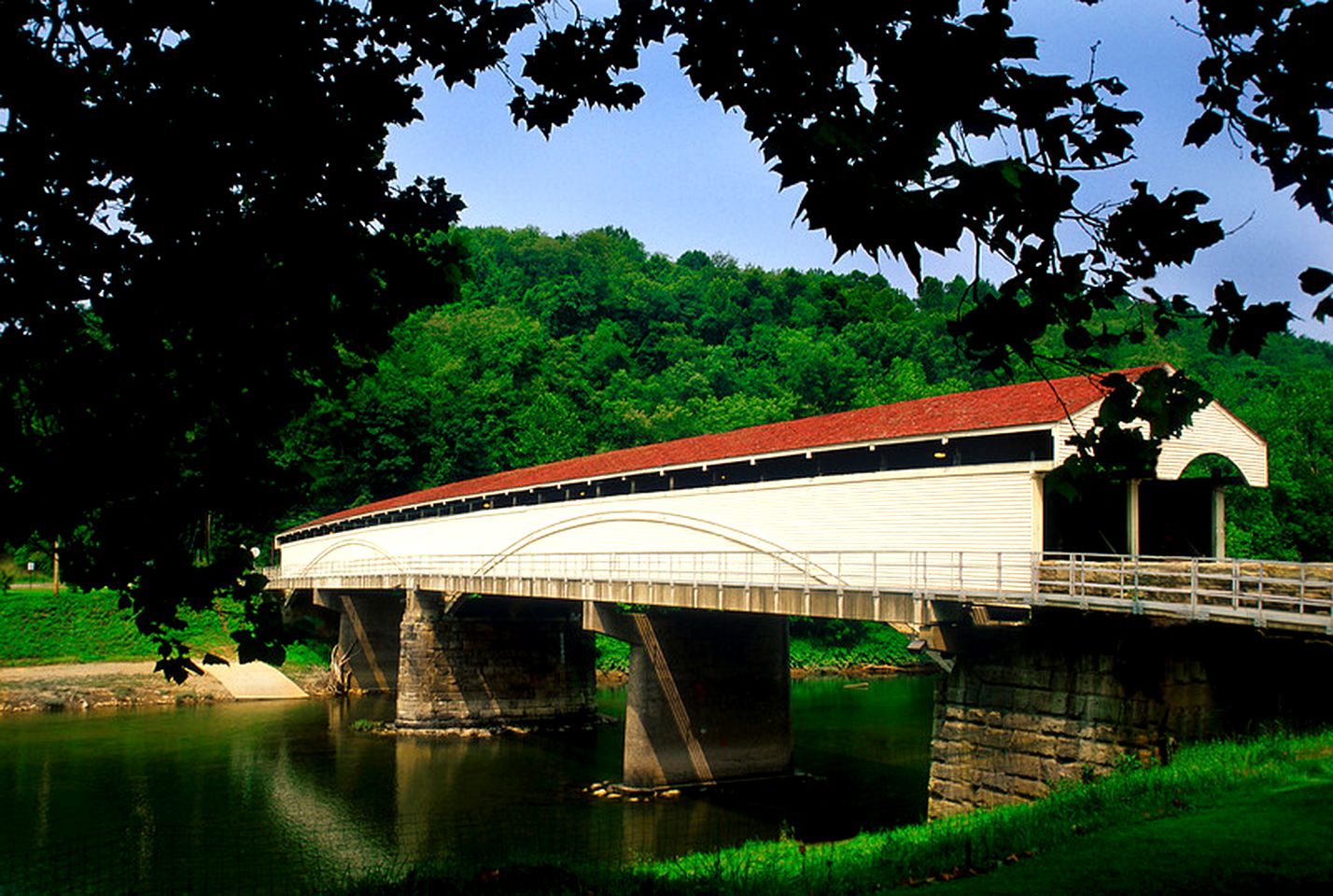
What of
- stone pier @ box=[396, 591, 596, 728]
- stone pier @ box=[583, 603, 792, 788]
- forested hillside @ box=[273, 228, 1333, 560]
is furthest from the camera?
forested hillside @ box=[273, 228, 1333, 560]

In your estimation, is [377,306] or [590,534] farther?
[590,534]

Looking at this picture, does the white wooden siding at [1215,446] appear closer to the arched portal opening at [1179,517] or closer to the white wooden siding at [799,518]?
the arched portal opening at [1179,517]

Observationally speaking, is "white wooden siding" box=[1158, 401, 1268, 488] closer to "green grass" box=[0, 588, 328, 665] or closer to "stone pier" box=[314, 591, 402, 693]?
"stone pier" box=[314, 591, 402, 693]

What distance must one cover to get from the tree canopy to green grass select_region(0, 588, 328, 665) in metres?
38.0

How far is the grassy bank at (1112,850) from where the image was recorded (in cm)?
849

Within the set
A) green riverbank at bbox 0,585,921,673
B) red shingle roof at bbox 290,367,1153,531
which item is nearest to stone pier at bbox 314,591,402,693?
green riverbank at bbox 0,585,921,673

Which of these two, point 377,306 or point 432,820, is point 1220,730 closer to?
point 377,306

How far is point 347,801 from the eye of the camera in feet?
82.2

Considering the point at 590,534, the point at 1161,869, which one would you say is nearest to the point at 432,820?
the point at 590,534

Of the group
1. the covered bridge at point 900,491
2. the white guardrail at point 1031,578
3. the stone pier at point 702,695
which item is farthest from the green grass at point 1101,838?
the stone pier at point 702,695

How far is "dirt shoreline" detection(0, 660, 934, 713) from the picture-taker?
38844mm

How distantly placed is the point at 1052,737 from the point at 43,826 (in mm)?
18542

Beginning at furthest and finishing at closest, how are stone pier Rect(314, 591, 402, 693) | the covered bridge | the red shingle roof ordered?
stone pier Rect(314, 591, 402, 693) → the red shingle roof → the covered bridge

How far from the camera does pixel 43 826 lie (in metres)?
21.8
